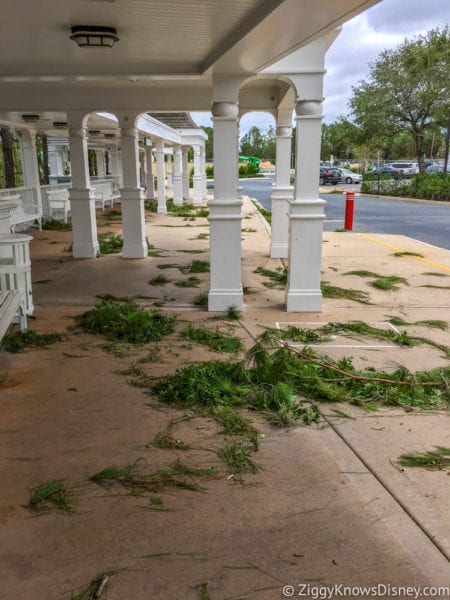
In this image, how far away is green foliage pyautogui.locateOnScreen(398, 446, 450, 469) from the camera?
3713 millimetres

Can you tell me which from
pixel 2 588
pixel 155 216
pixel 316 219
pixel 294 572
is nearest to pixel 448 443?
pixel 294 572

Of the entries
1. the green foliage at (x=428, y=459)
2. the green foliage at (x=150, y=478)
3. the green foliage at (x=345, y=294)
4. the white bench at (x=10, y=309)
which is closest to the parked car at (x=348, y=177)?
the green foliage at (x=345, y=294)

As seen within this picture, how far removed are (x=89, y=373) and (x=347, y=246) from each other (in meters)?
9.96

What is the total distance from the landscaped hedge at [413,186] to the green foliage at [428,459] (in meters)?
27.4

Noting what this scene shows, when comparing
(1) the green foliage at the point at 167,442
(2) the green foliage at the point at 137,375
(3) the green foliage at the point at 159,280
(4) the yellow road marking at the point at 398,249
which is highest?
(1) the green foliage at the point at 167,442

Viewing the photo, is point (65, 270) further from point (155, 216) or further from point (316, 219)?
point (155, 216)

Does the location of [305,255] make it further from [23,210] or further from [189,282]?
[23,210]

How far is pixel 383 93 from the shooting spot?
118 ft

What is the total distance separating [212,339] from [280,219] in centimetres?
604

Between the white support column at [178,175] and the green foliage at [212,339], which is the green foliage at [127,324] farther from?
the white support column at [178,175]

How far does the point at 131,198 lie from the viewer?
39.3 feet

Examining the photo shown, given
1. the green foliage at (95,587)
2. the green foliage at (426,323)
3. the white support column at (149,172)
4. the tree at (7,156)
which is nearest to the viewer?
the green foliage at (95,587)

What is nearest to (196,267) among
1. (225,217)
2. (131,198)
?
(131,198)

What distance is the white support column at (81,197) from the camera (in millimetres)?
11555
